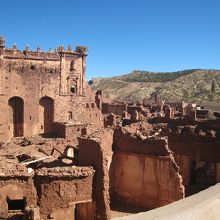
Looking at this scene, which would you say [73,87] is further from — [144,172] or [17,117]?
[144,172]

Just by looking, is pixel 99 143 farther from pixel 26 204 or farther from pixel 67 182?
pixel 26 204

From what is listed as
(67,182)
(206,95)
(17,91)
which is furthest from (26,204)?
(206,95)

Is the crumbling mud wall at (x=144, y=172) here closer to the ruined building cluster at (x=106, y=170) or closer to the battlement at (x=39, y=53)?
A: the ruined building cluster at (x=106, y=170)

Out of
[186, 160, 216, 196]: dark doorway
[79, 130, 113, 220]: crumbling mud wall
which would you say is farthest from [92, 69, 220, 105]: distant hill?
[79, 130, 113, 220]: crumbling mud wall

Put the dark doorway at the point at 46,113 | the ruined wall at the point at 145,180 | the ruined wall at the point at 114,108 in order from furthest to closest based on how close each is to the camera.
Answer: the ruined wall at the point at 114,108 → the dark doorway at the point at 46,113 → the ruined wall at the point at 145,180

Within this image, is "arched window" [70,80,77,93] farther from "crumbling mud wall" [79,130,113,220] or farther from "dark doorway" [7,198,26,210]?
"dark doorway" [7,198,26,210]

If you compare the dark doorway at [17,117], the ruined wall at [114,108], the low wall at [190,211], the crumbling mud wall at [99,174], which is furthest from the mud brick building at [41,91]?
the low wall at [190,211]

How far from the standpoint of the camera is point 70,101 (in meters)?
43.0

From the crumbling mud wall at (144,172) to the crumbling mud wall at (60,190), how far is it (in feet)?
12.0

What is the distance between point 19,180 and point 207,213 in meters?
11.1

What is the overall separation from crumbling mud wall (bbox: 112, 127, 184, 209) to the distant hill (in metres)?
66.2

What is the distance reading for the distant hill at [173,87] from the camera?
93.3m

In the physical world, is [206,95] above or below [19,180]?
above

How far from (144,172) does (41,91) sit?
81.0 feet
